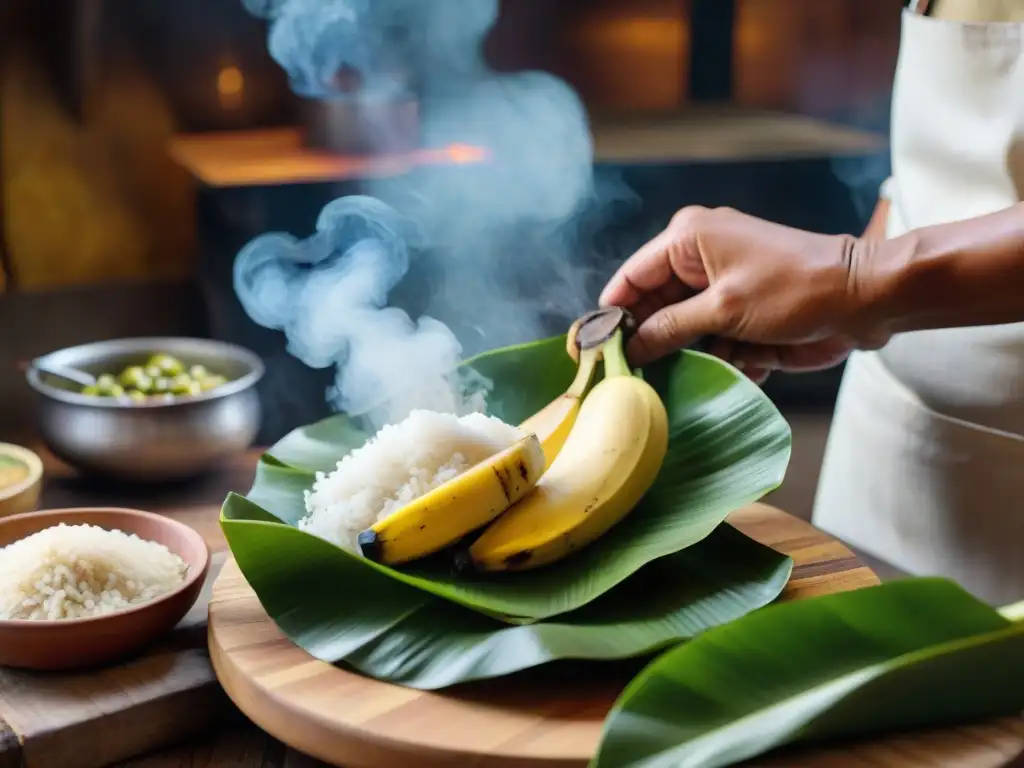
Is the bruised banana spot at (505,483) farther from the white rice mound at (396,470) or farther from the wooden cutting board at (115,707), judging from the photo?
the wooden cutting board at (115,707)

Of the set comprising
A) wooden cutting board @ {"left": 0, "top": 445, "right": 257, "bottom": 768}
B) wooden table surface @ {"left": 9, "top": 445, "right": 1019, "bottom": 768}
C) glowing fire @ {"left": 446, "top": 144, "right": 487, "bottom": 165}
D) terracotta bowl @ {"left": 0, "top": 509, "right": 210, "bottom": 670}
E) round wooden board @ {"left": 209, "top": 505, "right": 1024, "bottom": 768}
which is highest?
glowing fire @ {"left": 446, "top": 144, "right": 487, "bottom": 165}

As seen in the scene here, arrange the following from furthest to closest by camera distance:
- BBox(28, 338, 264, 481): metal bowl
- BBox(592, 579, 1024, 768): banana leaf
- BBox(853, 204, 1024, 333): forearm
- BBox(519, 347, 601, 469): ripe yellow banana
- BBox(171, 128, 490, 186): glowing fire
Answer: BBox(171, 128, 490, 186): glowing fire < BBox(28, 338, 264, 481): metal bowl < BBox(519, 347, 601, 469): ripe yellow banana < BBox(853, 204, 1024, 333): forearm < BBox(592, 579, 1024, 768): banana leaf

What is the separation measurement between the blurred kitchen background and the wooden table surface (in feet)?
1.77

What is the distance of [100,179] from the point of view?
99.3 inches

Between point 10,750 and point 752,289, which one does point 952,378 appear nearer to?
point 752,289

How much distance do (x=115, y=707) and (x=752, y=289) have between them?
2.68 feet

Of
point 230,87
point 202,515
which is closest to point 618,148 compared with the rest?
point 230,87

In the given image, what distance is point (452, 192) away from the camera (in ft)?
8.20

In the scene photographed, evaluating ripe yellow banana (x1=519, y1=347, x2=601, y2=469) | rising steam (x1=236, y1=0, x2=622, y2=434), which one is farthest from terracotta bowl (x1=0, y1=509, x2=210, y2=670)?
rising steam (x1=236, y1=0, x2=622, y2=434)

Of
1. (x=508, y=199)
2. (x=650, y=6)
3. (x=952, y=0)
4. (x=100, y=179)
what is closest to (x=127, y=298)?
(x=100, y=179)

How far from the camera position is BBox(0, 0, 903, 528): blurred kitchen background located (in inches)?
93.3

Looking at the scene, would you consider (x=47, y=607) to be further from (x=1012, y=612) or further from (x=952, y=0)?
(x=952, y=0)

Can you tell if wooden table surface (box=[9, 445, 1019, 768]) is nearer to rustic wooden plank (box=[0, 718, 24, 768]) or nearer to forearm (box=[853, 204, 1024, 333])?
rustic wooden plank (box=[0, 718, 24, 768])

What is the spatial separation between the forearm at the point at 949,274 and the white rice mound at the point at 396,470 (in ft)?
1.47
